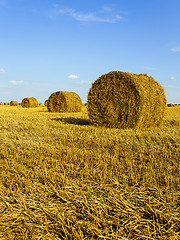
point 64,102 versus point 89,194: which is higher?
point 64,102

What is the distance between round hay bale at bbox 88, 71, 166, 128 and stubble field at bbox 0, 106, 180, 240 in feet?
9.01

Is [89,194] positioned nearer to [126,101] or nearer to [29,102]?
[126,101]

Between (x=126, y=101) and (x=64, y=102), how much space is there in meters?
8.43

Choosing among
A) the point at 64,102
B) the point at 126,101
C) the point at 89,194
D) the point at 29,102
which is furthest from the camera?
the point at 29,102

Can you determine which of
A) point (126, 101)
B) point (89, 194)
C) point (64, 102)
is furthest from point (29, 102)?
point (89, 194)

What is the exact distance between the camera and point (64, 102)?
48.5 feet

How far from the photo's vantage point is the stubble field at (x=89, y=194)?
192cm

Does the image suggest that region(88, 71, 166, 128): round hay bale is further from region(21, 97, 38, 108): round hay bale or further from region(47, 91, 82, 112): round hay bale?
region(21, 97, 38, 108): round hay bale

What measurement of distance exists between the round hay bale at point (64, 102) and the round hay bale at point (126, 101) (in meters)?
7.14

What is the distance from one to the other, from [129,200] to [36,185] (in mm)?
1156

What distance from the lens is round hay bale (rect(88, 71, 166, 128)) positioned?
6.68m

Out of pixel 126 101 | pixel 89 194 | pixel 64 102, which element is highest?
pixel 64 102

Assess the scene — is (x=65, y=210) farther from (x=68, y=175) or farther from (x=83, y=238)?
(x=68, y=175)

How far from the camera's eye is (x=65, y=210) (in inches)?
84.7
